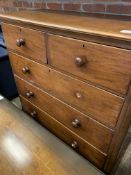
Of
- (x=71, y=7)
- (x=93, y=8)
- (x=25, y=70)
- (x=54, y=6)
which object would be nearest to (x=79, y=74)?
(x=25, y=70)

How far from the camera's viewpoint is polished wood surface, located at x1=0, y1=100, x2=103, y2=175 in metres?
0.82

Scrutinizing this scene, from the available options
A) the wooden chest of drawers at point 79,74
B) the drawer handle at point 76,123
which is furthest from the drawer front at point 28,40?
the drawer handle at point 76,123

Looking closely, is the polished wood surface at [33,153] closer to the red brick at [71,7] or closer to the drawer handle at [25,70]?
the drawer handle at [25,70]

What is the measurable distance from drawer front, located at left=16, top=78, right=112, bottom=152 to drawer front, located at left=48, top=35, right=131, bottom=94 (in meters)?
0.27

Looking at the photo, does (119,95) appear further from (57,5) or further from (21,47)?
(57,5)

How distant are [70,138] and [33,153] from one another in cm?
30

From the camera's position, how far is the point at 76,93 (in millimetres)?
810

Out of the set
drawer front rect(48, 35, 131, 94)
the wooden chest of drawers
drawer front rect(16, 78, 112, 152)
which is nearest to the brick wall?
the wooden chest of drawers

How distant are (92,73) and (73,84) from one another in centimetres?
15

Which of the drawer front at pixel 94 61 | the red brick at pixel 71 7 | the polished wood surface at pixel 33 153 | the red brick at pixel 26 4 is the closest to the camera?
the drawer front at pixel 94 61

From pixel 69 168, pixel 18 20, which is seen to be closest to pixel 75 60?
pixel 18 20

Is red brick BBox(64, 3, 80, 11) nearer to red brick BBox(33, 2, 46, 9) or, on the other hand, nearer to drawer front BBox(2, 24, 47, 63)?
red brick BBox(33, 2, 46, 9)

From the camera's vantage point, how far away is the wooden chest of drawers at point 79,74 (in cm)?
60

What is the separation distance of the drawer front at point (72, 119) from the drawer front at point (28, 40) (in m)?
0.27
